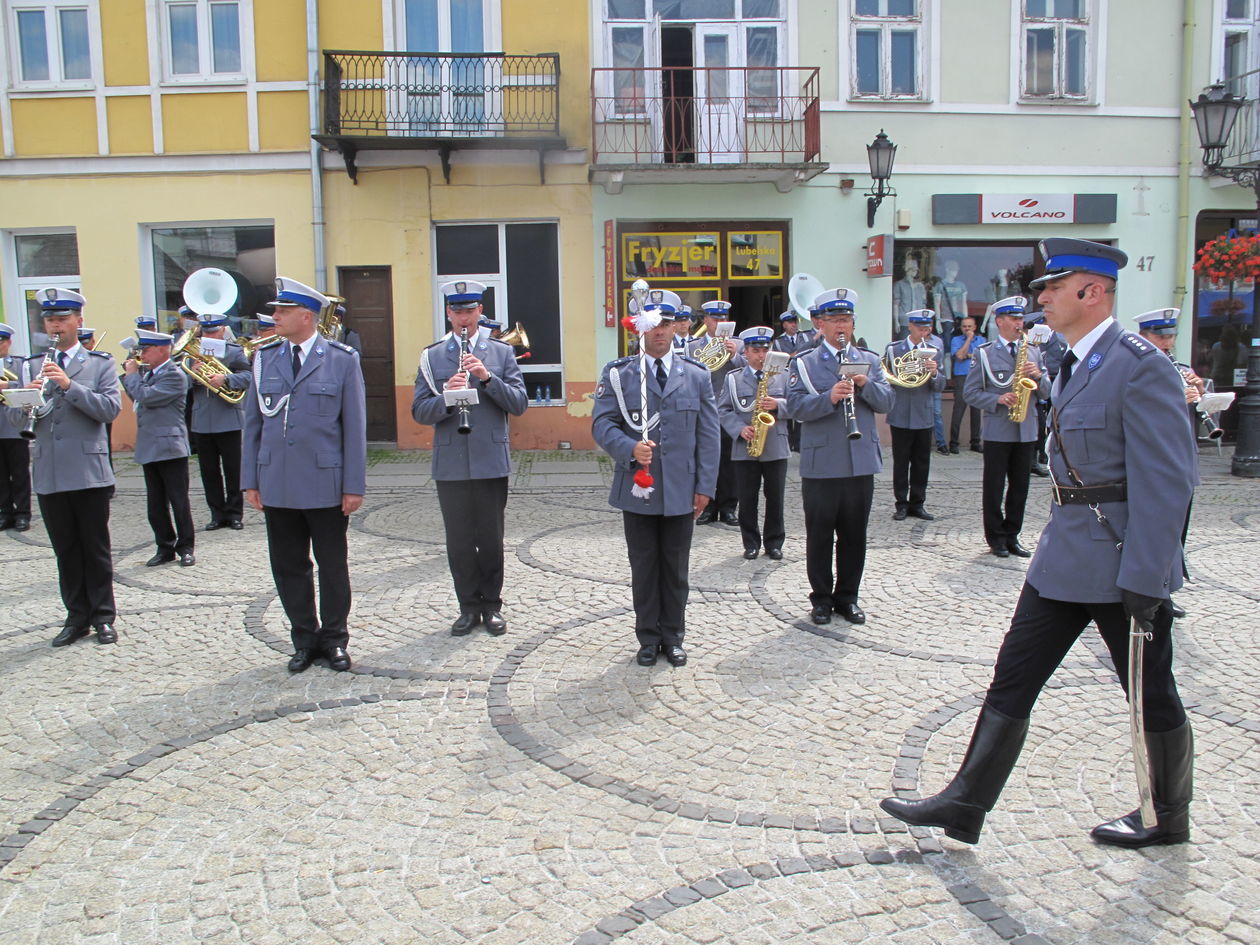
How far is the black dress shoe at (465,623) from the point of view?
20.5 feet

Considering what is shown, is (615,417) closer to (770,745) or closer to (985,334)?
(770,745)

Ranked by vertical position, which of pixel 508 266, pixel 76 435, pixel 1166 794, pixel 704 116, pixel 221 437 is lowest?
A: pixel 1166 794

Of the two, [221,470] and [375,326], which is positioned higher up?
[375,326]

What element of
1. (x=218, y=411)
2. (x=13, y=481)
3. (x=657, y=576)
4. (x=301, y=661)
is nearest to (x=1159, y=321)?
(x=657, y=576)

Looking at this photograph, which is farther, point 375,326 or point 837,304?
point 375,326

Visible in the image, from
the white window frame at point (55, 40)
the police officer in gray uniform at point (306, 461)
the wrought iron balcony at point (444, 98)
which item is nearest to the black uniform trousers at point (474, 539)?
the police officer in gray uniform at point (306, 461)

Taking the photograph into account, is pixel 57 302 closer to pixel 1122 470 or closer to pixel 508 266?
pixel 1122 470

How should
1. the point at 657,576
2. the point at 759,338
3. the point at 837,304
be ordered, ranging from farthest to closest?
the point at 759,338, the point at 837,304, the point at 657,576

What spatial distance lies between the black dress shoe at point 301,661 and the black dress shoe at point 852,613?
329cm

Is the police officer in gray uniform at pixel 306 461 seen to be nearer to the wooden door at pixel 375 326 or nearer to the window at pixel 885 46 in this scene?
the wooden door at pixel 375 326

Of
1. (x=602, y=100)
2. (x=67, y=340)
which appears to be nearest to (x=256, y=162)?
(x=602, y=100)

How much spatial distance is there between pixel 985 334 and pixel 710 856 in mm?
13892

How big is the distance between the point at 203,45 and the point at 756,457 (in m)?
11.6

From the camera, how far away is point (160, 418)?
8.39 meters
